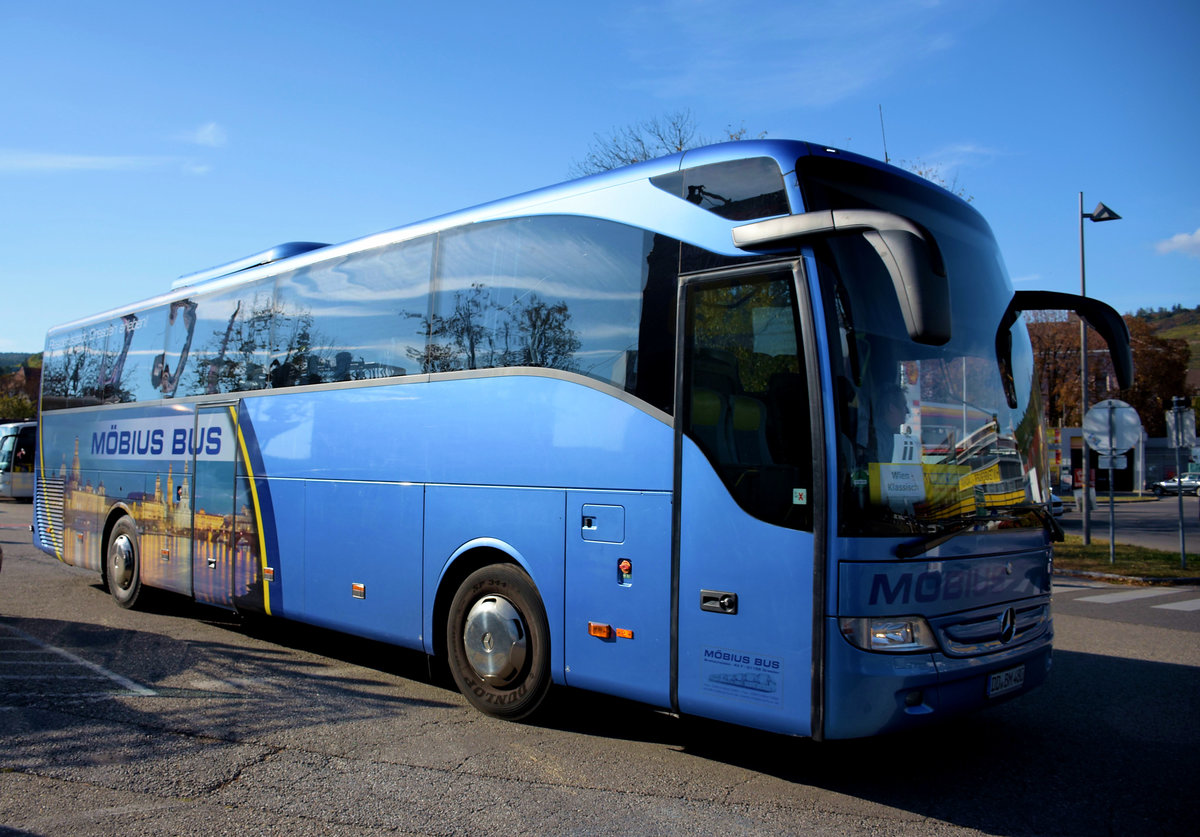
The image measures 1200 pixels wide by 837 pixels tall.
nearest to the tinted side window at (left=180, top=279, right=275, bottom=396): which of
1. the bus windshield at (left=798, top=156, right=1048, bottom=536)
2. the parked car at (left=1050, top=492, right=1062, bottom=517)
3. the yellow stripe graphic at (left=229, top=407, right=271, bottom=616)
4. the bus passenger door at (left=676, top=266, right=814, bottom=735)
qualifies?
the yellow stripe graphic at (left=229, top=407, right=271, bottom=616)

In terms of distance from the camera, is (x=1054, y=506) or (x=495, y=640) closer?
(x=495, y=640)

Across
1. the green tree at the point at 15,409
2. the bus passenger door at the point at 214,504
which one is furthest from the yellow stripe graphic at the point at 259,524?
the green tree at the point at 15,409

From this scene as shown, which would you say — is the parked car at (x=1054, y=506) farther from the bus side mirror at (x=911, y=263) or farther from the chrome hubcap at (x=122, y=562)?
the chrome hubcap at (x=122, y=562)

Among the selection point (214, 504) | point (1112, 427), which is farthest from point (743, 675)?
point (1112, 427)

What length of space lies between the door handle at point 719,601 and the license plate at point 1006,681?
4.83 ft

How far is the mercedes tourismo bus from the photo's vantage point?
4.68m

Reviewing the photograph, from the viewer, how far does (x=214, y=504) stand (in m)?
9.28

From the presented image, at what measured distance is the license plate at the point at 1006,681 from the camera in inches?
200

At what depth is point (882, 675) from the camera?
459 centimetres

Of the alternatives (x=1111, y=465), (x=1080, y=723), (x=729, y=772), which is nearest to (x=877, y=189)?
(x=729, y=772)

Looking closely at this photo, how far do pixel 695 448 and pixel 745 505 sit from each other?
1.48 ft

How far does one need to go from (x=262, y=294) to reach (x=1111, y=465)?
16.7 meters

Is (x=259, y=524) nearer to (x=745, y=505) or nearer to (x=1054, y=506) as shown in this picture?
(x=745, y=505)

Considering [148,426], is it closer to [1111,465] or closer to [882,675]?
[882,675]
